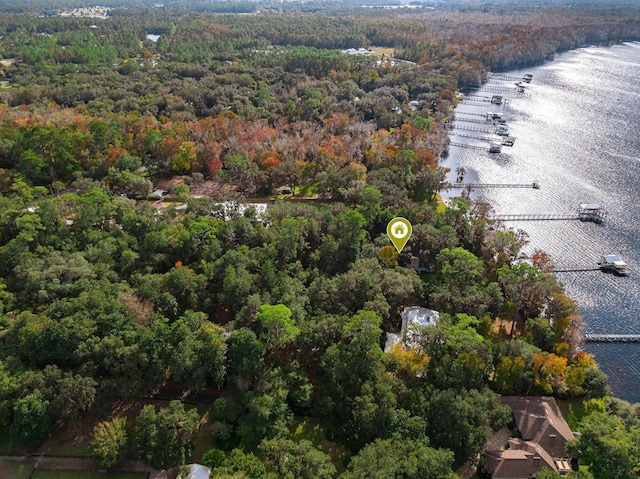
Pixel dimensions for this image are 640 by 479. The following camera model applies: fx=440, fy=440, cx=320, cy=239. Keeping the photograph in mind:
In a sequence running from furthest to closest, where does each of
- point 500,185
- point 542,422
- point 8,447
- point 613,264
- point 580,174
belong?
point 580,174
point 500,185
point 613,264
point 542,422
point 8,447

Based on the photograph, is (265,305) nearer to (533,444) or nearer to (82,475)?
(82,475)

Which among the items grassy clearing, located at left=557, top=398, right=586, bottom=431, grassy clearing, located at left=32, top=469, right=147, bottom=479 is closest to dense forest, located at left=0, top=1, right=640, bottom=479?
grassy clearing, located at left=557, top=398, right=586, bottom=431

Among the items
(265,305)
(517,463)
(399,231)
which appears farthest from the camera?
(399,231)

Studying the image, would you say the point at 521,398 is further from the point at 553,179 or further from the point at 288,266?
the point at 553,179

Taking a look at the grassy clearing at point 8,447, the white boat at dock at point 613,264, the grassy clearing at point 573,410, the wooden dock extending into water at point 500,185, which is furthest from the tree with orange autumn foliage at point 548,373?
the wooden dock extending into water at point 500,185

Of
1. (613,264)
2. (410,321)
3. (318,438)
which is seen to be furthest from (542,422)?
(613,264)

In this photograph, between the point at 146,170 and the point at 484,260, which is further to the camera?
the point at 146,170

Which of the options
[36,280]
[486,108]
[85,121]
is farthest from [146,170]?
[486,108]
